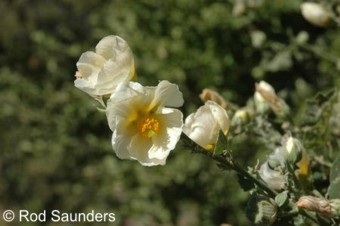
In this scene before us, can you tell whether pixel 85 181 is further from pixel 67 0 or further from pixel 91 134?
pixel 67 0

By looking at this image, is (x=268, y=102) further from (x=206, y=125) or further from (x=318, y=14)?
(x=206, y=125)

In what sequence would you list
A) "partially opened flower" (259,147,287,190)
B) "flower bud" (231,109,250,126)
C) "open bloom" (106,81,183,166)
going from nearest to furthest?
"open bloom" (106,81,183,166) → "partially opened flower" (259,147,287,190) → "flower bud" (231,109,250,126)

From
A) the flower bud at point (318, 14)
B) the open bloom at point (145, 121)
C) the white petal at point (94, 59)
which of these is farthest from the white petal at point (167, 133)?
the flower bud at point (318, 14)

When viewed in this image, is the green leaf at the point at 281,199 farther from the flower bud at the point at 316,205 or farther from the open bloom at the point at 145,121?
the open bloom at the point at 145,121

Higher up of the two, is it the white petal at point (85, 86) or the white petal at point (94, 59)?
the white petal at point (94, 59)

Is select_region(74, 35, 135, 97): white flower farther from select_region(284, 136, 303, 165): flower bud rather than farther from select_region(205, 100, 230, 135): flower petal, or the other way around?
select_region(284, 136, 303, 165): flower bud

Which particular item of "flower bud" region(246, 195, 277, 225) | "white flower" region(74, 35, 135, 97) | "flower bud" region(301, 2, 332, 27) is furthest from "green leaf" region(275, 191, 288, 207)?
"flower bud" region(301, 2, 332, 27)
